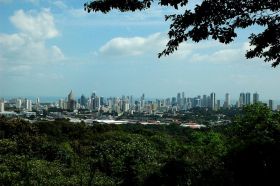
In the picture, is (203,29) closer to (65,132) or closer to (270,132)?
(270,132)

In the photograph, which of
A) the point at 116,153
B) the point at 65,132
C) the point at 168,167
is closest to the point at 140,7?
the point at 168,167

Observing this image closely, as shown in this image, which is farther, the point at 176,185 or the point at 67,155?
the point at 67,155

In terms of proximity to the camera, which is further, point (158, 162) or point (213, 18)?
point (158, 162)

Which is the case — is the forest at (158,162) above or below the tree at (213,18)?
below

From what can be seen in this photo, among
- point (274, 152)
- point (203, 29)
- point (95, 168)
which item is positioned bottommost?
point (95, 168)

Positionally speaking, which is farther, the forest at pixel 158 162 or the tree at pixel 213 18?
the forest at pixel 158 162

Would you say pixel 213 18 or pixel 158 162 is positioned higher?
pixel 213 18

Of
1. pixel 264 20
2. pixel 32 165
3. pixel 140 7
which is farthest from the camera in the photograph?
pixel 32 165

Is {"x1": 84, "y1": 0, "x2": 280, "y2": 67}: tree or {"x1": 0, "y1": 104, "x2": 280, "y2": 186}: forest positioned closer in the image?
{"x1": 84, "y1": 0, "x2": 280, "y2": 67}: tree

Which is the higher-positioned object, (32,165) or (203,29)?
(203,29)

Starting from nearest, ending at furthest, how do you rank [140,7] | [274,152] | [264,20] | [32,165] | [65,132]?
[140,7] < [264,20] < [274,152] < [32,165] < [65,132]

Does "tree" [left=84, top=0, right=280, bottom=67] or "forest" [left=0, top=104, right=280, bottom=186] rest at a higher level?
"tree" [left=84, top=0, right=280, bottom=67]
